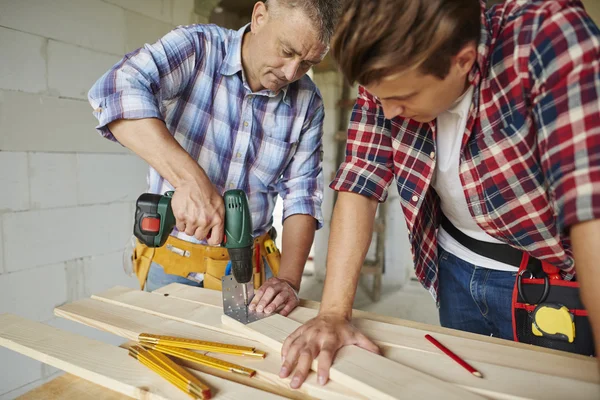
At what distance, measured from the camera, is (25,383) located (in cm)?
239

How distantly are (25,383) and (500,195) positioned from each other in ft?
8.65

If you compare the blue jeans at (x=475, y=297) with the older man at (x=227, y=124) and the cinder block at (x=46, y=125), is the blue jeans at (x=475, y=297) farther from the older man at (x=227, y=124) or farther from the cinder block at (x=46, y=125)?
the cinder block at (x=46, y=125)

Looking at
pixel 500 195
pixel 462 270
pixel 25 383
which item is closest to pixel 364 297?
pixel 25 383

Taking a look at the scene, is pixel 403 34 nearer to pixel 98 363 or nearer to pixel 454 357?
pixel 454 357

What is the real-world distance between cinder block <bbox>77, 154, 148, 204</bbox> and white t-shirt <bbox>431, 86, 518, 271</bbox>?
6.98 ft

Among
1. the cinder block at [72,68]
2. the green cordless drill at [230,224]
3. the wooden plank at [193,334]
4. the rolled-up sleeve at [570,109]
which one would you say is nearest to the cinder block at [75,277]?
the cinder block at [72,68]

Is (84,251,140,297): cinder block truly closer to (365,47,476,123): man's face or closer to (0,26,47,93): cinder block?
(0,26,47,93): cinder block

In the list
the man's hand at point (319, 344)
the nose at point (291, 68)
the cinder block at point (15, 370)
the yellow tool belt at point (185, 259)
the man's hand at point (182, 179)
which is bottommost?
the cinder block at point (15, 370)

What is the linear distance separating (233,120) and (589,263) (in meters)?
1.29

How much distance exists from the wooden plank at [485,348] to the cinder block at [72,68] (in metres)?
1.98

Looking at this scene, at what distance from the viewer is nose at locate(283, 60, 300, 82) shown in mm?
1495

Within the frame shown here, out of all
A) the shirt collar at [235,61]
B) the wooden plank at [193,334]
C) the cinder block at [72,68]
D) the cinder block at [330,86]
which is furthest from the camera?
the cinder block at [330,86]

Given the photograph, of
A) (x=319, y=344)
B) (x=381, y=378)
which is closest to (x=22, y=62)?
(x=319, y=344)

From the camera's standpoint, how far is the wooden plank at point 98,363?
87cm
